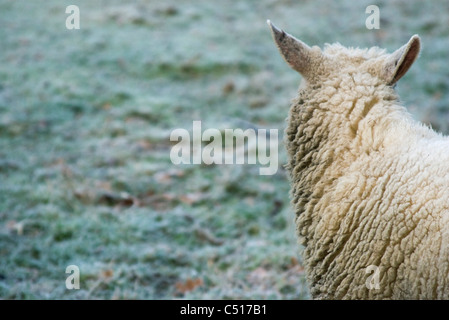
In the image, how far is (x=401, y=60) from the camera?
2.72 m

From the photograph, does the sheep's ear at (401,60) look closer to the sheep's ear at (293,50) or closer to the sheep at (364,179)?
the sheep at (364,179)

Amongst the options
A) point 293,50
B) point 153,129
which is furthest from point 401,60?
point 153,129

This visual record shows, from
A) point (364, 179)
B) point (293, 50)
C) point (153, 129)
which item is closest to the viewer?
point (364, 179)

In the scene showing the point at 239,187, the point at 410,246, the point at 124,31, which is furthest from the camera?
the point at 124,31

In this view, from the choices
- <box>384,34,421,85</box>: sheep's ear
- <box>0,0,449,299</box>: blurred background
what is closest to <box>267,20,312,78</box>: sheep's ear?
<box>384,34,421,85</box>: sheep's ear

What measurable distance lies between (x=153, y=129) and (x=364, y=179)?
15.4 ft

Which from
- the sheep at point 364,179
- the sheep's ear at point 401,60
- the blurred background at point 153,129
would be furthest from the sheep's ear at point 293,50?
Result: the blurred background at point 153,129

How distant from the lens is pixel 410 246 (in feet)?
7.84

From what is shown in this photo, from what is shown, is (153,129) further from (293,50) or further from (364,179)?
(364,179)

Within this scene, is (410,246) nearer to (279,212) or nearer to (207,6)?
(279,212)

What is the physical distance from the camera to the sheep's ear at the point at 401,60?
8.80 feet

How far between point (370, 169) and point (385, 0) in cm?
972
